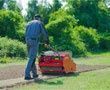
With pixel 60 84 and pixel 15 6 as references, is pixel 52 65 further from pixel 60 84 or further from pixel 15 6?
pixel 15 6

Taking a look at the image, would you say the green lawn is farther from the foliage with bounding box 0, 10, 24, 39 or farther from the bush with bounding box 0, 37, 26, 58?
the foliage with bounding box 0, 10, 24, 39

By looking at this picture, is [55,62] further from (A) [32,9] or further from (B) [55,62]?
(A) [32,9]

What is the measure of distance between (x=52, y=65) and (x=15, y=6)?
3609 centimetres

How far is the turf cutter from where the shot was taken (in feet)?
52.6

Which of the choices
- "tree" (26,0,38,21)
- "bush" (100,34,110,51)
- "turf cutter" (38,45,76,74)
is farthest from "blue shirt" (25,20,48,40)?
"tree" (26,0,38,21)

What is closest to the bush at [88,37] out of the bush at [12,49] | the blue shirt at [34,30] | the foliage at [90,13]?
the foliage at [90,13]

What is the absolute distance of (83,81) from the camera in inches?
548

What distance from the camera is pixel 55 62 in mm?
16078

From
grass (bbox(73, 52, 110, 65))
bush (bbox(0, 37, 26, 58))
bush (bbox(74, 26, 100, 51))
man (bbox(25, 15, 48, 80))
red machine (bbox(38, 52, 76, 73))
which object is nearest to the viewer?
man (bbox(25, 15, 48, 80))

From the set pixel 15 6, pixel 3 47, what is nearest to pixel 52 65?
pixel 3 47

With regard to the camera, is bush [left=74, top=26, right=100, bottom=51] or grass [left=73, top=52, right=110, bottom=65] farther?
bush [left=74, top=26, right=100, bottom=51]

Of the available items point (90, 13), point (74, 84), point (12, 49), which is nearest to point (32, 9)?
point (90, 13)

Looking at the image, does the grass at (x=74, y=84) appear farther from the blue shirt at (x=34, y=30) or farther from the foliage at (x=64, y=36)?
the foliage at (x=64, y=36)

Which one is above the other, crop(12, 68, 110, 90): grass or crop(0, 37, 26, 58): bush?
crop(0, 37, 26, 58): bush
